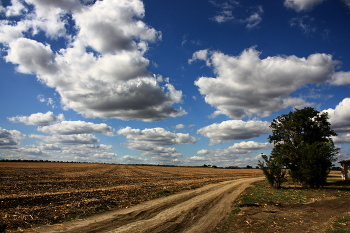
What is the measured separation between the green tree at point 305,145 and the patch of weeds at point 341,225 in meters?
16.8

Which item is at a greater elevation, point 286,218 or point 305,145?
point 305,145

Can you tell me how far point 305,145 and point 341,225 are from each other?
22.6 m

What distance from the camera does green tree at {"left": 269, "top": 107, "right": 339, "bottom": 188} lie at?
1111 inches

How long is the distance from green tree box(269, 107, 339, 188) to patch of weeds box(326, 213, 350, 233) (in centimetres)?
1681

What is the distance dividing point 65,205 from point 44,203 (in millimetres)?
1978

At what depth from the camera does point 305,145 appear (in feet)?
103

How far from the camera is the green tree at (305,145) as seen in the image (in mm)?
28209

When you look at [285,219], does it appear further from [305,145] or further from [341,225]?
[305,145]

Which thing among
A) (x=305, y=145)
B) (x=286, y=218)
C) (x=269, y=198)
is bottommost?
(x=269, y=198)

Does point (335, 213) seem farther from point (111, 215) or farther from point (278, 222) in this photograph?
point (111, 215)

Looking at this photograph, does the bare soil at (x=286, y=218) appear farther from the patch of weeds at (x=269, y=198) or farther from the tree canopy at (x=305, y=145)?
the tree canopy at (x=305, y=145)

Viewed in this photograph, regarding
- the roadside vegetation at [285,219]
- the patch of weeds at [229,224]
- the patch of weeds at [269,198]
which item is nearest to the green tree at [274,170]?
the patch of weeds at [269,198]

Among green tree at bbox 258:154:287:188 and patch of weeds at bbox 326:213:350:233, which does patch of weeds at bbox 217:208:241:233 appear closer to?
patch of weeds at bbox 326:213:350:233

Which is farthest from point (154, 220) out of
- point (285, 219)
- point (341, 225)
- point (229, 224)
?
point (341, 225)
